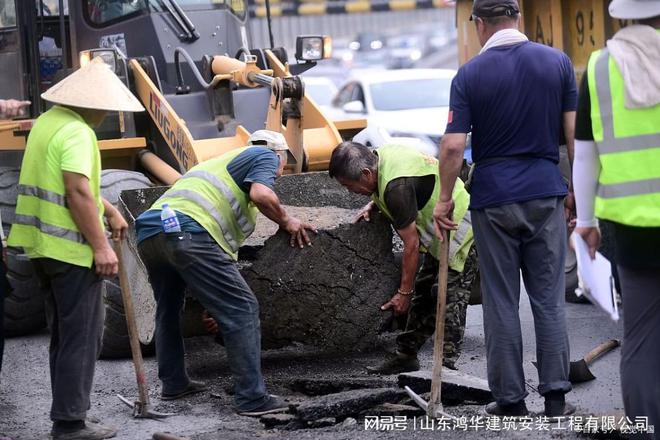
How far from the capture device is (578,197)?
4.21 meters

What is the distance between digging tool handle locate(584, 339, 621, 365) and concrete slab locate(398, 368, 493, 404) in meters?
1.02

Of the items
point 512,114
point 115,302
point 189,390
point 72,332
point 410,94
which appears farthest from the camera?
point 410,94

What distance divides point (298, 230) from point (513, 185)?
4.88 ft

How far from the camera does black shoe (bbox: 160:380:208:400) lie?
6.30 meters

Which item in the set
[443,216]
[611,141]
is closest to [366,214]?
[443,216]

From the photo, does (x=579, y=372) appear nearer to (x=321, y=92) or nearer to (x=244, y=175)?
(x=244, y=175)

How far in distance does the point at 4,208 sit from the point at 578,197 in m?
4.88

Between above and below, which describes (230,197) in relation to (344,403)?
above

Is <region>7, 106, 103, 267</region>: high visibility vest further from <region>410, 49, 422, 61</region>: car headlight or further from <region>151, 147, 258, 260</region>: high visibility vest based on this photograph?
<region>410, 49, 422, 61</region>: car headlight

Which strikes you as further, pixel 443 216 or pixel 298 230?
pixel 298 230

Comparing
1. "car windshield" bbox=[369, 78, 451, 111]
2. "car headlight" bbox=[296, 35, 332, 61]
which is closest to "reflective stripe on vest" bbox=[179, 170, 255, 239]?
"car headlight" bbox=[296, 35, 332, 61]

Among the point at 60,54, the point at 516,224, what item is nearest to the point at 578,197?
the point at 516,224

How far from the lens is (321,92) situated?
1980 centimetres

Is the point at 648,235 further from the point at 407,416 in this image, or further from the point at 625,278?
the point at 407,416
